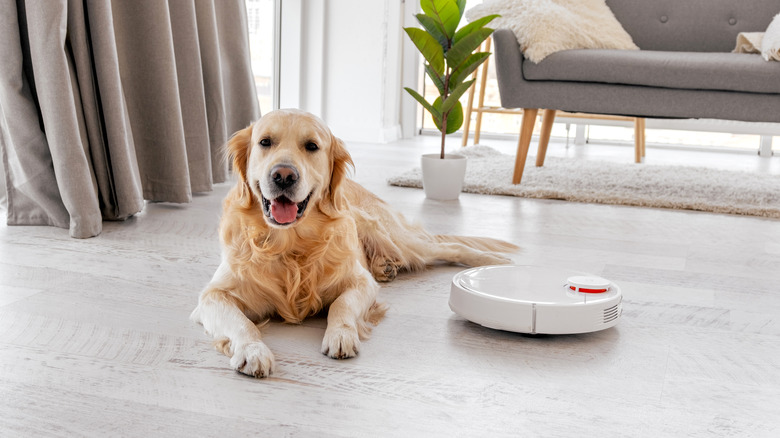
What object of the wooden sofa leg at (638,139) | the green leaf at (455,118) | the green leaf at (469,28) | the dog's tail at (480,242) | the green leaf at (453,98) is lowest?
the wooden sofa leg at (638,139)

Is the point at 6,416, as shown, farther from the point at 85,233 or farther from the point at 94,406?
the point at 85,233

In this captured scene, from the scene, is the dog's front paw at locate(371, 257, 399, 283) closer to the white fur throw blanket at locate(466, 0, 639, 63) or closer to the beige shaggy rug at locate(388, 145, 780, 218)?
the beige shaggy rug at locate(388, 145, 780, 218)

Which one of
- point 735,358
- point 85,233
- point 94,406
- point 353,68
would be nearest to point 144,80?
point 85,233

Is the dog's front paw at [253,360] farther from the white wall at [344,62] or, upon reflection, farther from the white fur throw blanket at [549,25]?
the white wall at [344,62]

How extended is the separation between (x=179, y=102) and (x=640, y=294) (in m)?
1.82

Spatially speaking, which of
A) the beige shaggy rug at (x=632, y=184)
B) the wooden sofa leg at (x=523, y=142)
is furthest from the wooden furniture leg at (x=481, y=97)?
the wooden sofa leg at (x=523, y=142)

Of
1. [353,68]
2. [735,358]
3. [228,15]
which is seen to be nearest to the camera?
[735,358]

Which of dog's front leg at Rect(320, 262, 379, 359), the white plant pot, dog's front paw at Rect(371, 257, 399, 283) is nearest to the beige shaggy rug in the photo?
the white plant pot

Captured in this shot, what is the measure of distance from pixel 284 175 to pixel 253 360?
0.39m

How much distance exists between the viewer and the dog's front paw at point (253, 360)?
4.54ft

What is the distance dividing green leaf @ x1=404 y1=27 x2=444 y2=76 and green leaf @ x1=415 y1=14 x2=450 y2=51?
0.02 meters

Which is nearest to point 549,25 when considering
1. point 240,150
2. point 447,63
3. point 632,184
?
point 447,63

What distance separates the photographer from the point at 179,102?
2.88m

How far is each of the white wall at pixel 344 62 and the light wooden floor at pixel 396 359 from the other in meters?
2.98
